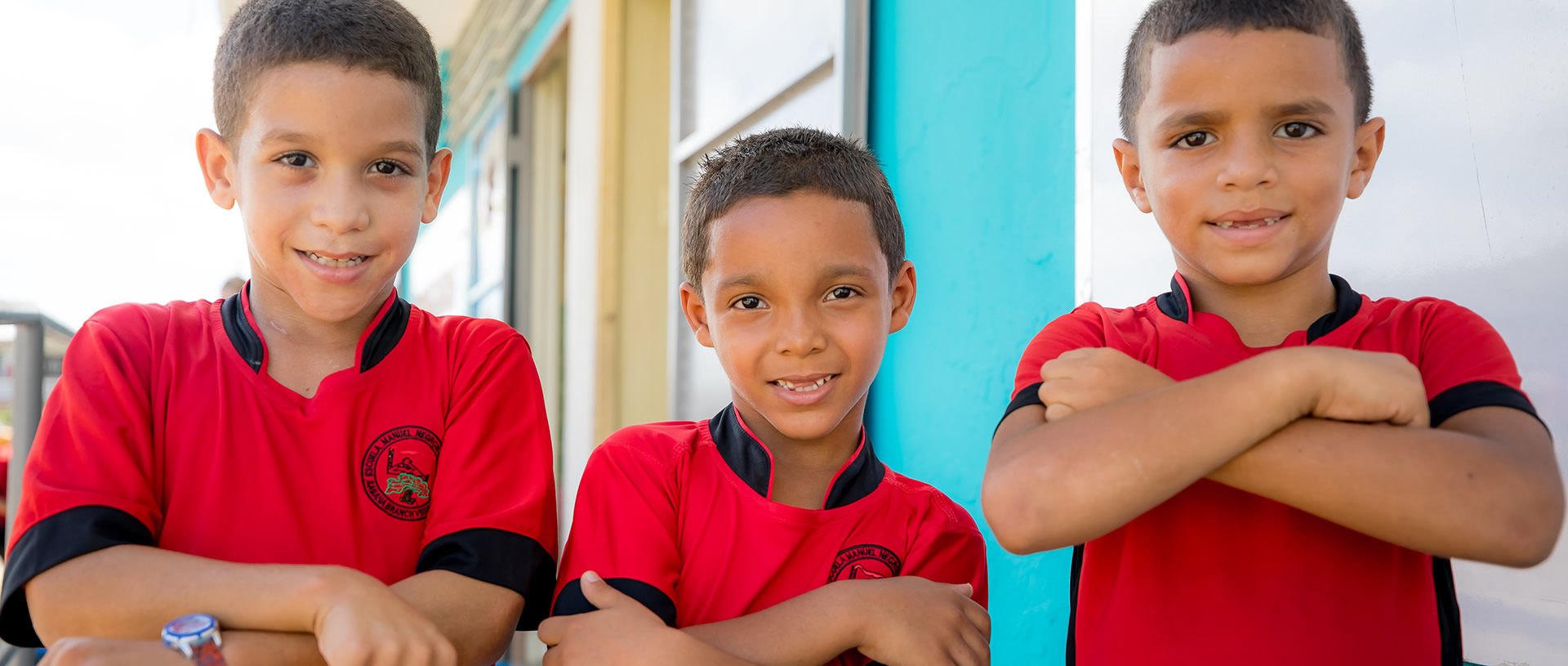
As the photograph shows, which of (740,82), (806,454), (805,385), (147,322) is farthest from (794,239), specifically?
(740,82)

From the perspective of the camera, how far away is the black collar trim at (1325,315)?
3.53 ft

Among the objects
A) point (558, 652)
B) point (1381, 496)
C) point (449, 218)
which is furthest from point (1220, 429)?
point (449, 218)

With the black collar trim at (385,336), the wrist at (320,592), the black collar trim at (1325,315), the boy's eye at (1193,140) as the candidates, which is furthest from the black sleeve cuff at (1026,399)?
the black collar trim at (385,336)

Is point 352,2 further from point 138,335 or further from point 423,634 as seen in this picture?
point 423,634

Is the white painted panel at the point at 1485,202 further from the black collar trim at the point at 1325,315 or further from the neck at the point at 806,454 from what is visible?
the neck at the point at 806,454

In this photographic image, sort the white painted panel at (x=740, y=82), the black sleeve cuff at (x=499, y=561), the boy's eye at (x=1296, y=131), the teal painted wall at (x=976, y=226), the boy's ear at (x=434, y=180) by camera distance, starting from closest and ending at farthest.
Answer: the boy's eye at (x=1296, y=131), the black sleeve cuff at (x=499, y=561), the boy's ear at (x=434, y=180), the teal painted wall at (x=976, y=226), the white painted panel at (x=740, y=82)

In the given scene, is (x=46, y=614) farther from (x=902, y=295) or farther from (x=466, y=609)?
(x=902, y=295)

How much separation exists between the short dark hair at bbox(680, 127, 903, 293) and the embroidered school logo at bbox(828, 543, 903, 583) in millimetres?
385

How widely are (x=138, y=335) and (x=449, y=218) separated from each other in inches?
289

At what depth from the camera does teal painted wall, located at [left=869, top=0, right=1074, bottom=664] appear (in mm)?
1692

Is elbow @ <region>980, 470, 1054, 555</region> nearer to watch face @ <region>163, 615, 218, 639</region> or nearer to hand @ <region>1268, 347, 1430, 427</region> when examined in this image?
hand @ <region>1268, 347, 1430, 427</region>

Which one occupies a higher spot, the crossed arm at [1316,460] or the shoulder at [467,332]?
the shoulder at [467,332]

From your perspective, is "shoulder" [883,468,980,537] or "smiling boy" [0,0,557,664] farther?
"shoulder" [883,468,980,537]

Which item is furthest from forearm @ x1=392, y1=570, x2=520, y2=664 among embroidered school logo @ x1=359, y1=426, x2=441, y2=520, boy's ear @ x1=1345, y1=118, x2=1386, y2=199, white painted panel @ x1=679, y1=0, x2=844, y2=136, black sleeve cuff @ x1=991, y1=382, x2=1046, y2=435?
white painted panel @ x1=679, y1=0, x2=844, y2=136
